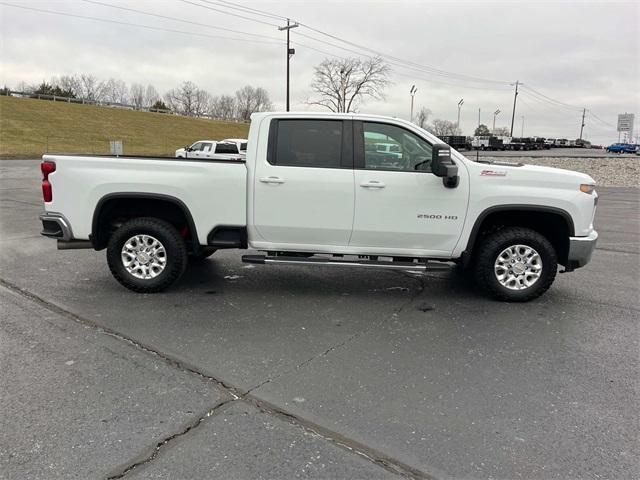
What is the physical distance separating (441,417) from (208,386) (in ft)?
5.26

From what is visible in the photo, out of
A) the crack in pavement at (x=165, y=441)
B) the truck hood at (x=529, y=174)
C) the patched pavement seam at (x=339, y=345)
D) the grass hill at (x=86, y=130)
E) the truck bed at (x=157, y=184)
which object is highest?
the grass hill at (x=86, y=130)

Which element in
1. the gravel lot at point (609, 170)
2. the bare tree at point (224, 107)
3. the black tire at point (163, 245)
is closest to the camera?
the black tire at point (163, 245)

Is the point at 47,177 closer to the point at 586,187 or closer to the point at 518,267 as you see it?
the point at 518,267

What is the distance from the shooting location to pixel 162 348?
163 inches

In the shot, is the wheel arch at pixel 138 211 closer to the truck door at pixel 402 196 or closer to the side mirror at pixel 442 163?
the truck door at pixel 402 196

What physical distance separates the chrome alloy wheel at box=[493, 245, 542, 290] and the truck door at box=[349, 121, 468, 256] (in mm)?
583

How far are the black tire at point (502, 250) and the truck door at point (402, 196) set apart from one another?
1.28 feet

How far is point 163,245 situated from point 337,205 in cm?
197

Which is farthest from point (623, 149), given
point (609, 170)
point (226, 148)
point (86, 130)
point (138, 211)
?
point (138, 211)

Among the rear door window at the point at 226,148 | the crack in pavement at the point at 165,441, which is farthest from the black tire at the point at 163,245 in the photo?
the rear door window at the point at 226,148

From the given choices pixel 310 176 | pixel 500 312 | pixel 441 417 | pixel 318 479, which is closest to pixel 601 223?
pixel 500 312

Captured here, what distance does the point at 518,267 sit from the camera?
5.37 m

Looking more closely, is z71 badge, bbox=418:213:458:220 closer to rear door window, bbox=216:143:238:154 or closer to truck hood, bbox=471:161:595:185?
truck hood, bbox=471:161:595:185

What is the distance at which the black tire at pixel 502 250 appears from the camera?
208 inches
